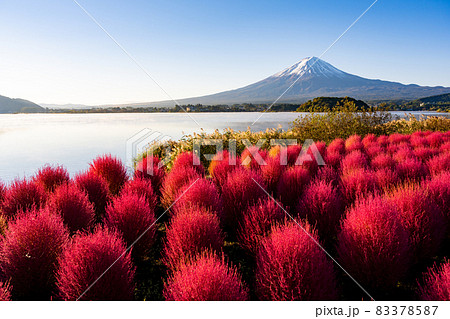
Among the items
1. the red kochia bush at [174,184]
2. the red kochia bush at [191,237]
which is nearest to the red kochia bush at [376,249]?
the red kochia bush at [191,237]

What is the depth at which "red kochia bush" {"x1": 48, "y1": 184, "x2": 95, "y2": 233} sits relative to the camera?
157 inches

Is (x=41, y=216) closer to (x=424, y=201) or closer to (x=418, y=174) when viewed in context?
(x=424, y=201)

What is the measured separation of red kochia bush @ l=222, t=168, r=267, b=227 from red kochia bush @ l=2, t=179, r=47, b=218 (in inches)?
109

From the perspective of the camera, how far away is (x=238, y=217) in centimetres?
431

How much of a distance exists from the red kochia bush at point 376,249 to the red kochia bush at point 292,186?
5.50 feet

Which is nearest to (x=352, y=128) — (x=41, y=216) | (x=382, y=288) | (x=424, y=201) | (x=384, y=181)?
(x=384, y=181)

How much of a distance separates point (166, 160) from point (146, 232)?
6.58 meters

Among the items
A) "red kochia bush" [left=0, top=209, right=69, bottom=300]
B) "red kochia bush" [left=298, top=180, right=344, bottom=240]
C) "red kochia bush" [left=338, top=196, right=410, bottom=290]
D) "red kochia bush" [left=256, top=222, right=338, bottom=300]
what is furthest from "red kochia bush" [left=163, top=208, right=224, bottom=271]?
"red kochia bush" [left=298, top=180, right=344, bottom=240]

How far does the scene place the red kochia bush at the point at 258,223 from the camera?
3406mm

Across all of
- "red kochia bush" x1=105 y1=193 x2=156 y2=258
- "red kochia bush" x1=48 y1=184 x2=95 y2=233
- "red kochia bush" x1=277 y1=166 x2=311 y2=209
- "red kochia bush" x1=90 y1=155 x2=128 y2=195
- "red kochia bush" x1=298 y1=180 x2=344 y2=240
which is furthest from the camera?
"red kochia bush" x1=90 y1=155 x2=128 y2=195

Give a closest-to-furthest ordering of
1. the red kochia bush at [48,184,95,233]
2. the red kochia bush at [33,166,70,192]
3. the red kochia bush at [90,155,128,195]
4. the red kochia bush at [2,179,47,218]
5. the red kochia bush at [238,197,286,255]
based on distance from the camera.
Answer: the red kochia bush at [238,197,286,255] → the red kochia bush at [48,184,95,233] → the red kochia bush at [2,179,47,218] → the red kochia bush at [33,166,70,192] → the red kochia bush at [90,155,128,195]

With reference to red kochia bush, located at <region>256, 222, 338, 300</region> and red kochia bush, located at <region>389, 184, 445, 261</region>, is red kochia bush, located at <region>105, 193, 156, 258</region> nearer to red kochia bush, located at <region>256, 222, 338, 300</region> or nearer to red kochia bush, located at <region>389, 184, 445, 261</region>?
red kochia bush, located at <region>256, 222, 338, 300</region>

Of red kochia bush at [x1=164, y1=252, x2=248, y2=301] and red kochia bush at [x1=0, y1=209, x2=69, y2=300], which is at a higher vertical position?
red kochia bush at [x1=164, y1=252, x2=248, y2=301]

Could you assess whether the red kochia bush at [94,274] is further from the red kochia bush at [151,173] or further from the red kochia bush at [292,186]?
the red kochia bush at [151,173]
